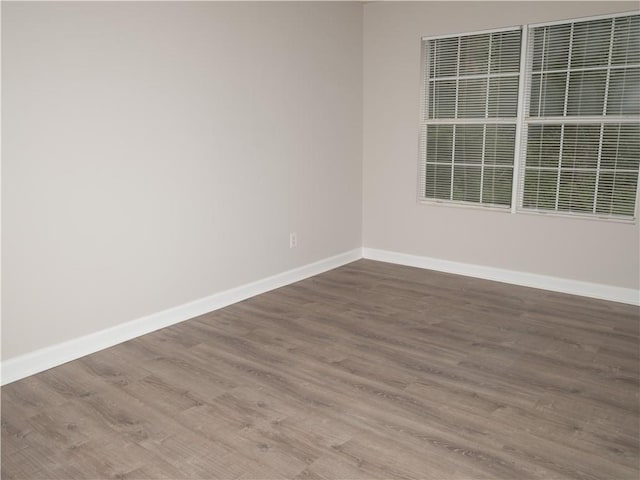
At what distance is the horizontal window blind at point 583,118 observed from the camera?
3.77 meters

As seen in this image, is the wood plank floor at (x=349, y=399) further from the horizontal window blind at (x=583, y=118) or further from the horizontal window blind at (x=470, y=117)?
the horizontal window blind at (x=470, y=117)

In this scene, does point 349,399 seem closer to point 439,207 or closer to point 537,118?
point 439,207

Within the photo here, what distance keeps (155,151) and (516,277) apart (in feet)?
9.85

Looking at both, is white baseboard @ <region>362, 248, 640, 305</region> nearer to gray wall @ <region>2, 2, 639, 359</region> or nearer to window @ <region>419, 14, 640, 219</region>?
gray wall @ <region>2, 2, 639, 359</region>

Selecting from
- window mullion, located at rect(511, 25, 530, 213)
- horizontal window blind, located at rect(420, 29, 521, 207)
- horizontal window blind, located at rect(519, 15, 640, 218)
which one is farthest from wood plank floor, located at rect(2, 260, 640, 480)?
horizontal window blind, located at rect(420, 29, 521, 207)

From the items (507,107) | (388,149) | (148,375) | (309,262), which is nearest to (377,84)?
(388,149)

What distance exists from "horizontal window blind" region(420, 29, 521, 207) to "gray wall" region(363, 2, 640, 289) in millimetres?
107

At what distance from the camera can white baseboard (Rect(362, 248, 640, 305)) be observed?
13.1 ft

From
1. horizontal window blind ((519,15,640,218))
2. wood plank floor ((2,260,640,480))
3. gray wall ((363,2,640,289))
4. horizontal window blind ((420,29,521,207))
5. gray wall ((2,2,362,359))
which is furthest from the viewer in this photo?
horizontal window blind ((420,29,521,207))

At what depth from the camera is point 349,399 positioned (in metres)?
2.61

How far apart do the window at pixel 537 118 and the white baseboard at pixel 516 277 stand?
55 cm

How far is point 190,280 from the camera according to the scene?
3.70 meters

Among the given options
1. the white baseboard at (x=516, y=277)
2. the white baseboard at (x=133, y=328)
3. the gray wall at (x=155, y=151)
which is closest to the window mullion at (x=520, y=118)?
the white baseboard at (x=516, y=277)

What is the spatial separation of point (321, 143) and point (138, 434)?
2998 mm
